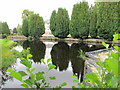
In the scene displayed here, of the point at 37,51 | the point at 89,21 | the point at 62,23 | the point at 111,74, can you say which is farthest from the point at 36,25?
the point at 111,74

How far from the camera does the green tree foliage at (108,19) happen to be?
16.5 meters

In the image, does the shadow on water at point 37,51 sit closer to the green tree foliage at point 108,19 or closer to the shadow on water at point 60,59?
the shadow on water at point 60,59

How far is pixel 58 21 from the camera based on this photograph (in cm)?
2150

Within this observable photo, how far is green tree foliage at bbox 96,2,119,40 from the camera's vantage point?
1653cm

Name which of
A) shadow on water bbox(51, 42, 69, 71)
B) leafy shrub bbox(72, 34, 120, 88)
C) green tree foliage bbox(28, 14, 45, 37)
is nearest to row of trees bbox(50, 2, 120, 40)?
green tree foliage bbox(28, 14, 45, 37)

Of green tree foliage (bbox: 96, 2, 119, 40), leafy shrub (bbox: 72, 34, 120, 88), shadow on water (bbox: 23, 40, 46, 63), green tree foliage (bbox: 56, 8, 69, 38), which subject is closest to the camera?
leafy shrub (bbox: 72, 34, 120, 88)

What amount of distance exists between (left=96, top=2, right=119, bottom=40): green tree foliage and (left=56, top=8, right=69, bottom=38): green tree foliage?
559 centimetres

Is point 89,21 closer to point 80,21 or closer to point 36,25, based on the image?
point 80,21

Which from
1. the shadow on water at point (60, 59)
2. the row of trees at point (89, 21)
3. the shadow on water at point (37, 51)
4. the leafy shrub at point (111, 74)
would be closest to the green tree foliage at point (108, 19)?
the row of trees at point (89, 21)

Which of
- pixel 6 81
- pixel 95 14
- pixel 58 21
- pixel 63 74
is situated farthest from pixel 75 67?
pixel 58 21

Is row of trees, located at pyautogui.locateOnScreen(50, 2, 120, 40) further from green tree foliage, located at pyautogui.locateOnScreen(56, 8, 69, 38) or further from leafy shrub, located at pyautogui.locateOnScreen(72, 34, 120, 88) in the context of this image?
leafy shrub, located at pyautogui.locateOnScreen(72, 34, 120, 88)

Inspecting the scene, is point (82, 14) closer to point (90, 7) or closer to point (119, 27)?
point (90, 7)

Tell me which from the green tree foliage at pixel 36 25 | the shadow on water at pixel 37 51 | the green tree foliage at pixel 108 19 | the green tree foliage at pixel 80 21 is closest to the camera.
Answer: the shadow on water at pixel 37 51

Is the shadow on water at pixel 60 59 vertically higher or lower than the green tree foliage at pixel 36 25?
lower
